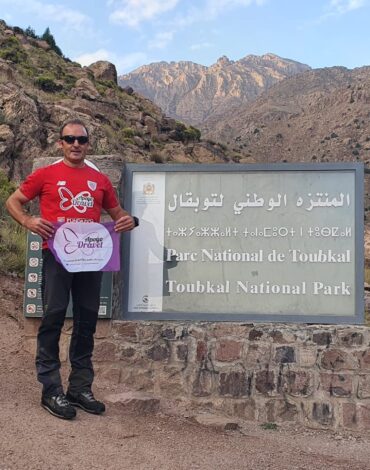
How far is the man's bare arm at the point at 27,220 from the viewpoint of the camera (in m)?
3.53

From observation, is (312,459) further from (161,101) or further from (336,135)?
(161,101)

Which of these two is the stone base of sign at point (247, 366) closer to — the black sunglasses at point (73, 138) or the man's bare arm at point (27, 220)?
the man's bare arm at point (27, 220)

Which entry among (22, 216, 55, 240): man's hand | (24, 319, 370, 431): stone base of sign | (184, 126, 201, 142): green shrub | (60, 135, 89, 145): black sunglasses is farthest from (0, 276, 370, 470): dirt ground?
(184, 126, 201, 142): green shrub

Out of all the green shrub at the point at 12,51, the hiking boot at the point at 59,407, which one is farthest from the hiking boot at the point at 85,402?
the green shrub at the point at 12,51

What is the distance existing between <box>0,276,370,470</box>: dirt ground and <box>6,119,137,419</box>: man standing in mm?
165

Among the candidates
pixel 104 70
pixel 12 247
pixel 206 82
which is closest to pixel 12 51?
pixel 104 70

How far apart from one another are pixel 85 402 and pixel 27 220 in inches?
50.7

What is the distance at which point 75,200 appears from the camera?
3.68 metres

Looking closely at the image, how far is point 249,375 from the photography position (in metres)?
4.81

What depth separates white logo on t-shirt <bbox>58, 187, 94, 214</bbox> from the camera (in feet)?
12.0

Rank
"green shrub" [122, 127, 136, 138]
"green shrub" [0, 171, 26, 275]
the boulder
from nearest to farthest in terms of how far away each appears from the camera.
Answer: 1. "green shrub" [0, 171, 26, 275]
2. "green shrub" [122, 127, 136, 138]
3. the boulder

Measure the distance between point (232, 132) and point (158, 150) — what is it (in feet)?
158

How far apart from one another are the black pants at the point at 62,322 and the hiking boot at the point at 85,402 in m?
0.04

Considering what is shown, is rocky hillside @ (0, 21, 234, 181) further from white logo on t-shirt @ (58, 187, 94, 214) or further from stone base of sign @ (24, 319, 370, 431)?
white logo on t-shirt @ (58, 187, 94, 214)
